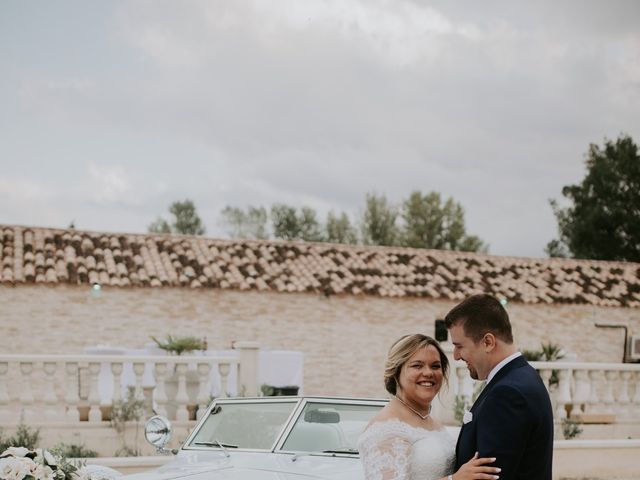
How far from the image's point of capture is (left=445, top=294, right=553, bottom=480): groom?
2771 millimetres

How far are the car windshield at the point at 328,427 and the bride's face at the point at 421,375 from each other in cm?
140

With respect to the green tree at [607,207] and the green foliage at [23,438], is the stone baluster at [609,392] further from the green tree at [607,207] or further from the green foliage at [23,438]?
the green tree at [607,207]

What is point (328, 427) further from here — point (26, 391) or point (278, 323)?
point (278, 323)

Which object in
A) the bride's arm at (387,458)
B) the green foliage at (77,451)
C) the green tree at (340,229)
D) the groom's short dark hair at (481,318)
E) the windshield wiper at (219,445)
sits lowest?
the green foliage at (77,451)

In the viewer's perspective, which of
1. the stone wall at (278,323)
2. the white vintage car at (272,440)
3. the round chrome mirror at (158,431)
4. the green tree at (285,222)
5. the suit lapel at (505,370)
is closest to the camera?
the suit lapel at (505,370)

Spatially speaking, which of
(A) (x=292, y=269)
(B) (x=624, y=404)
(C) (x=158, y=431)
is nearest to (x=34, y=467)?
(C) (x=158, y=431)

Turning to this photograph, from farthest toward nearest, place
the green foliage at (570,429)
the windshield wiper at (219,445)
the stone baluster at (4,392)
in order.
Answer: the green foliage at (570,429) < the stone baluster at (4,392) < the windshield wiper at (219,445)

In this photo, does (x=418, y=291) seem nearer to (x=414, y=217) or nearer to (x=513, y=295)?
(x=513, y=295)

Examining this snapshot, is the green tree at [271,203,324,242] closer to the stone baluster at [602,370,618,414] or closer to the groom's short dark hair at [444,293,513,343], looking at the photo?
the stone baluster at [602,370,618,414]

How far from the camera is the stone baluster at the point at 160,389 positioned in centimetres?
984

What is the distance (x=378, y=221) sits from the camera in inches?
1642

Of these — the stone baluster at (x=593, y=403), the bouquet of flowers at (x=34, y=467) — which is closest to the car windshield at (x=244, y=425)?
the bouquet of flowers at (x=34, y=467)

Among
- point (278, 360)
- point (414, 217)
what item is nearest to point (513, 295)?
point (278, 360)

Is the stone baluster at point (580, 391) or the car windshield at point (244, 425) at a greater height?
the car windshield at point (244, 425)
